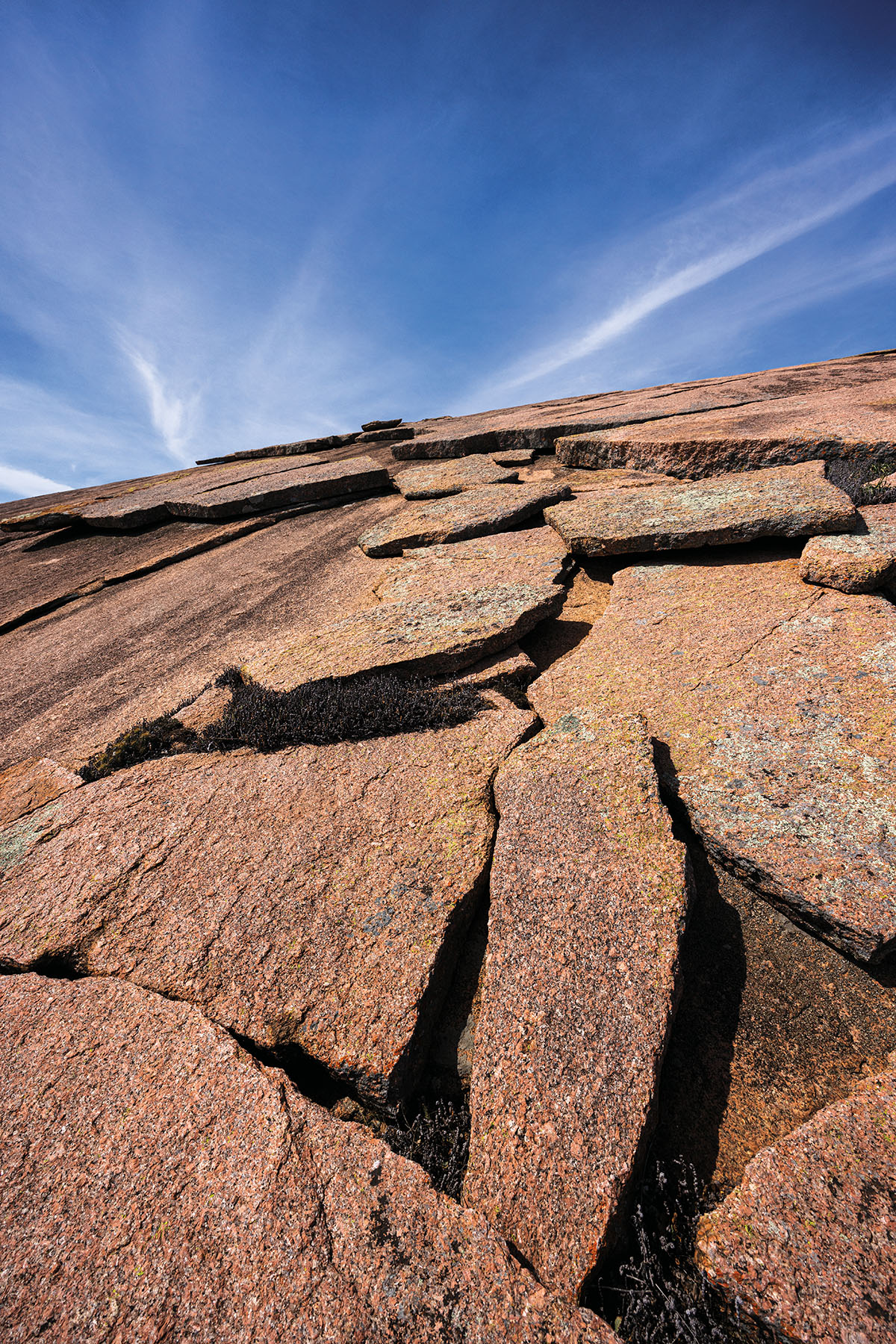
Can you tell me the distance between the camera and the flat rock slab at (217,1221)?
1.51m

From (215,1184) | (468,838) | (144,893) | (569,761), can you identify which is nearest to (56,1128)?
(215,1184)

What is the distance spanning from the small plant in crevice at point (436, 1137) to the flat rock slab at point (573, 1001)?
0.33 ft

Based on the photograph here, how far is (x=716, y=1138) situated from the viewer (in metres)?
1.98

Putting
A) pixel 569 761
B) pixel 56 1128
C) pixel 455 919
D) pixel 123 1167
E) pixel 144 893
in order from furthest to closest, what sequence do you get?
pixel 569 761, pixel 144 893, pixel 455 919, pixel 56 1128, pixel 123 1167

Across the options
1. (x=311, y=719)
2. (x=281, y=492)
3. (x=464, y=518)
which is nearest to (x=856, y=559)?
(x=464, y=518)

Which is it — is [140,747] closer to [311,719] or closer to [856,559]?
[311,719]

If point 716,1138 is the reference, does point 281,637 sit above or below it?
above

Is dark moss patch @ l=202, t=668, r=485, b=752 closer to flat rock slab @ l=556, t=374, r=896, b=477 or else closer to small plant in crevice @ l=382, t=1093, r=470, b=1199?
small plant in crevice @ l=382, t=1093, r=470, b=1199

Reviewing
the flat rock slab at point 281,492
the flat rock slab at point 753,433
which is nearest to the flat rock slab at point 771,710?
the flat rock slab at point 753,433

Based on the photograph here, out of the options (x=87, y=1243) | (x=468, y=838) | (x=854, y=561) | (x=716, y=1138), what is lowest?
(x=716, y=1138)

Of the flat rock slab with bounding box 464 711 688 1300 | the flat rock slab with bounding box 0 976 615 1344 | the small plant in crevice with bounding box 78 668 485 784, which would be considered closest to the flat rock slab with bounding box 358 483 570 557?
the small plant in crevice with bounding box 78 668 485 784

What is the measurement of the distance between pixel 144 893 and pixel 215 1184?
1.33 meters

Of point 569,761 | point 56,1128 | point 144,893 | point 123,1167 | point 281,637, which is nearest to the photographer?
point 123,1167

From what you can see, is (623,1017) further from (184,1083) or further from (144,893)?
(144,893)
